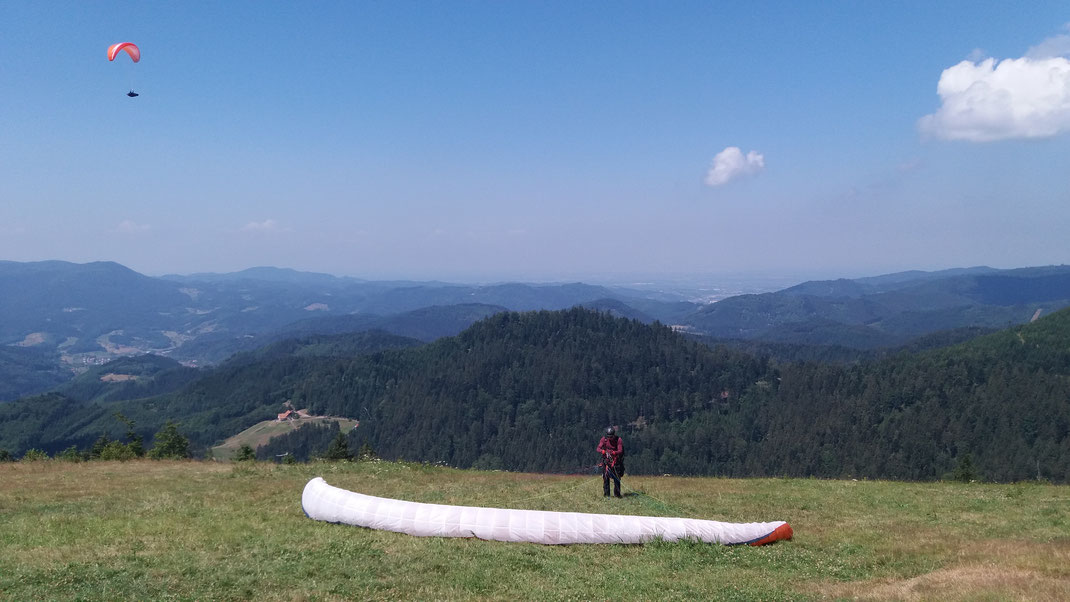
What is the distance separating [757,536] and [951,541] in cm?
638

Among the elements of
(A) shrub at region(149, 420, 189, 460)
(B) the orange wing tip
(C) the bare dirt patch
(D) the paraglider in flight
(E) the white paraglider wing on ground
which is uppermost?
(D) the paraglider in flight

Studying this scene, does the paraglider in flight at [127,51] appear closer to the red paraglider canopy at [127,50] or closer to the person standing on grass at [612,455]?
the red paraglider canopy at [127,50]

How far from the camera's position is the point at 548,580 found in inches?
569

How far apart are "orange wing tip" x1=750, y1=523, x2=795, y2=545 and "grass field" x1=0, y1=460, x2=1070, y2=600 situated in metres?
0.35

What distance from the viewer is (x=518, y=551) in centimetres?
1675

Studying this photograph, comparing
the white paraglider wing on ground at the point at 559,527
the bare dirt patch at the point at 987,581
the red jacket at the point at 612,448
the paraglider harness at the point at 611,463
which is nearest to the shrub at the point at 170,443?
the white paraglider wing on ground at the point at 559,527

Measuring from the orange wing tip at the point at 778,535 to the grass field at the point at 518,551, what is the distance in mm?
352

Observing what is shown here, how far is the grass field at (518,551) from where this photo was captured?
13516 millimetres

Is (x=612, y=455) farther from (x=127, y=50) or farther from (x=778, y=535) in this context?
(x=127, y=50)

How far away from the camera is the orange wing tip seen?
18.1 m

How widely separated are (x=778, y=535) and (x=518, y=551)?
8.42m

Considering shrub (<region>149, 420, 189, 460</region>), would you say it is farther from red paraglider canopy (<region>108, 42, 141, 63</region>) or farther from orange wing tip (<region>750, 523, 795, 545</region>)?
orange wing tip (<region>750, 523, 795, 545</region>)

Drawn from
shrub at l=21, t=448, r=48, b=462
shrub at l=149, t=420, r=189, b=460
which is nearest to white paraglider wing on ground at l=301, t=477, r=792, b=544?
shrub at l=21, t=448, r=48, b=462

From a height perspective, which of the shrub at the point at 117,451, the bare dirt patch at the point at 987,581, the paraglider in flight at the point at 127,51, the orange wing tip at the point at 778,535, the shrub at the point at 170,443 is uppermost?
the paraglider in flight at the point at 127,51
